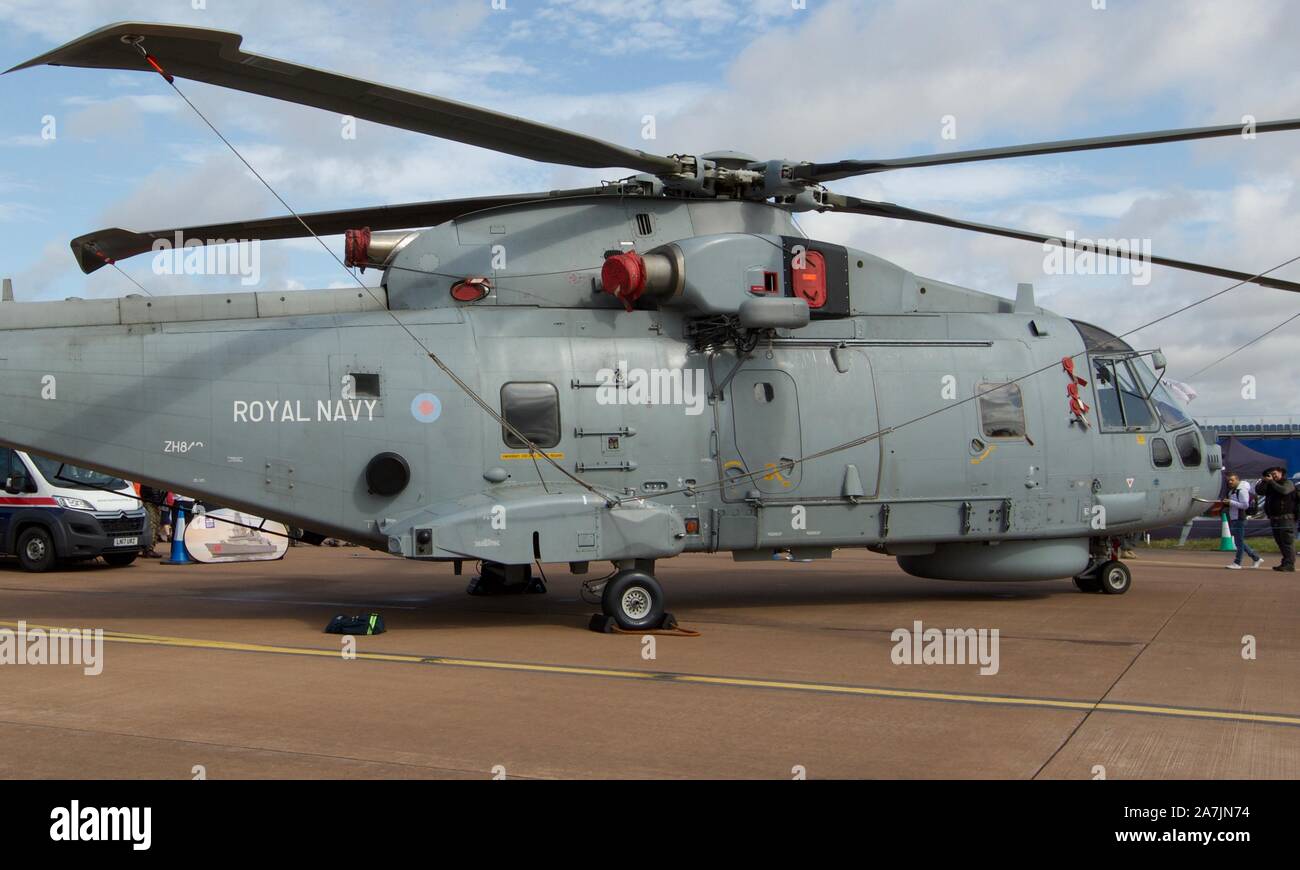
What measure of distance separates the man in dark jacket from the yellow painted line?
1357 centimetres

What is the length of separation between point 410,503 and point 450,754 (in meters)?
4.96

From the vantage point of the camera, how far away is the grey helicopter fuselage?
34.2 feet

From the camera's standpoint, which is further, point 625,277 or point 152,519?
point 152,519

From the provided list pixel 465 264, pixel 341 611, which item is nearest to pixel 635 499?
pixel 465 264

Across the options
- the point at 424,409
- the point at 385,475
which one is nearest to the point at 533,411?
the point at 424,409

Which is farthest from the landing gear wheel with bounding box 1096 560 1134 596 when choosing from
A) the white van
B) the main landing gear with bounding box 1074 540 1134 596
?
the white van

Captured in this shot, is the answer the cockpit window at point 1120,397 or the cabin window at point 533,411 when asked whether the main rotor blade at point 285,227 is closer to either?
the cabin window at point 533,411

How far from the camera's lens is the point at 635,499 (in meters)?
11.1

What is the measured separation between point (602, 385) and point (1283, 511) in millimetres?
14006

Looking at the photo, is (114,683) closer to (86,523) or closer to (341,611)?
(341,611)

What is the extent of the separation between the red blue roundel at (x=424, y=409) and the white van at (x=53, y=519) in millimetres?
9760

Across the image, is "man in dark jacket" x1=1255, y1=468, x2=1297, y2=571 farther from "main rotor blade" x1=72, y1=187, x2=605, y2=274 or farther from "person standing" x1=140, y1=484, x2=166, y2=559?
"person standing" x1=140, y1=484, x2=166, y2=559

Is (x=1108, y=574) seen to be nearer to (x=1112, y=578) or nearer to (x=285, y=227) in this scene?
(x=1112, y=578)

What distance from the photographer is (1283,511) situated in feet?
63.0
